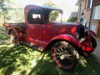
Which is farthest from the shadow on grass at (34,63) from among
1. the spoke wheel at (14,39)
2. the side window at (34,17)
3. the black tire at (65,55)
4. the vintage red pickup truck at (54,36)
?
the side window at (34,17)

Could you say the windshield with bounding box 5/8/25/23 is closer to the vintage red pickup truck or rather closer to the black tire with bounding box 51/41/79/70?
the vintage red pickup truck

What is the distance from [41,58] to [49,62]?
474 millimetres

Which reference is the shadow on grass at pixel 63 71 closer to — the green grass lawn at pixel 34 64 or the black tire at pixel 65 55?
the green grass lawn at pixel 34 64

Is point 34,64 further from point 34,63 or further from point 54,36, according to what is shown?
point 54,36

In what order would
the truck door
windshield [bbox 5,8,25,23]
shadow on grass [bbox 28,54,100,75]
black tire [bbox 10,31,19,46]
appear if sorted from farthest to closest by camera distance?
windshield [bbox 5,8,25,23], black tire [bbox 10,31,19,46], the truck door, shadow on grass [bbox 28,54,100,75]

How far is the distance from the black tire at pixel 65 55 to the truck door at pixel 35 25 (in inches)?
51.2

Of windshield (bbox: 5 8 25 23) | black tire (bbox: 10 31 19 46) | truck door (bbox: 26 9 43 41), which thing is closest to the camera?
truck door (bbox: 26 9 43 41)

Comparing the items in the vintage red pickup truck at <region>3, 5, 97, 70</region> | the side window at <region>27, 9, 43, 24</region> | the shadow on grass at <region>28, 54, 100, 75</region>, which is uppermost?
the side window at <region>27, 9, 43, 24</region>

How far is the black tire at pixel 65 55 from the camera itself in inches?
165

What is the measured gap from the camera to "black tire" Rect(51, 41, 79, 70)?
4.18 meters

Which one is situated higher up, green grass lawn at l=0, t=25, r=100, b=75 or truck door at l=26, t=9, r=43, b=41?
truck door at l=26, t=9, r=43, b=41

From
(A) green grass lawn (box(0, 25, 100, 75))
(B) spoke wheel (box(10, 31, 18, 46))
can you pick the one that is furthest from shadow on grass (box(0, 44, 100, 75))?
(B) spoke wheel (box(10, 31, 18, 46))

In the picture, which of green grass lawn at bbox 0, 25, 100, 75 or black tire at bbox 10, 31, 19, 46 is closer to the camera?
green grass lawn at bbox 0, 25, 100, 75

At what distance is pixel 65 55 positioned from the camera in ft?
14.5
